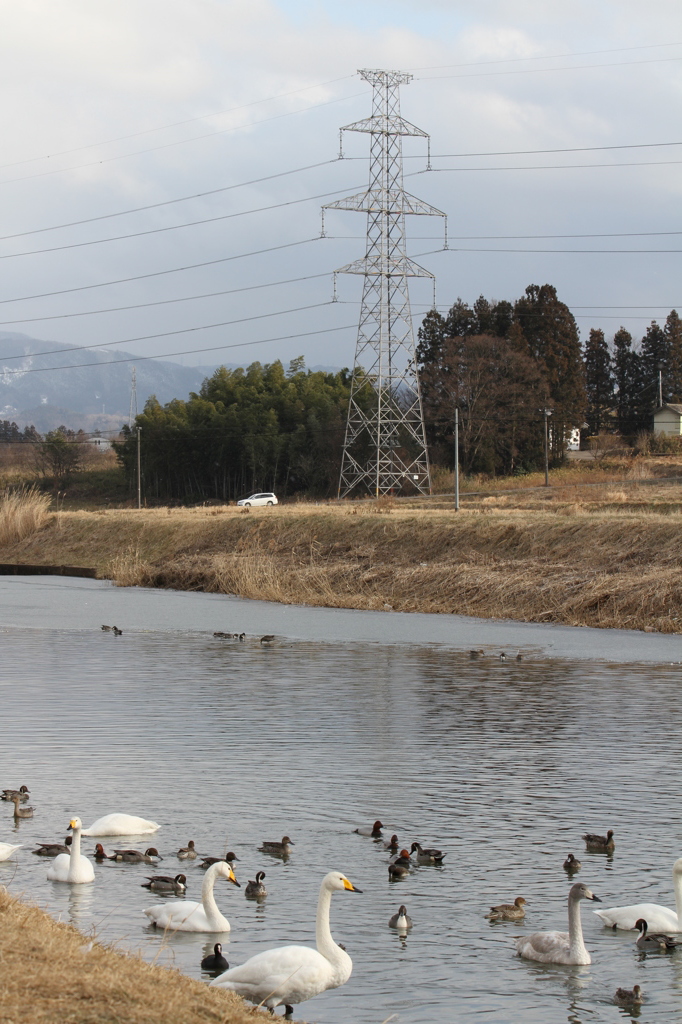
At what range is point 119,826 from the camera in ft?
35.2

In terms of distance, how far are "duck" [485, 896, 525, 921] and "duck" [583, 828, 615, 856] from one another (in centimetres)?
173

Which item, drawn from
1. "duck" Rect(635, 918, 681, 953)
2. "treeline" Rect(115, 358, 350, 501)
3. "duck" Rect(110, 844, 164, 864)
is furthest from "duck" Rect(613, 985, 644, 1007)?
"treeline" Rect(115, 358, 350, 501)

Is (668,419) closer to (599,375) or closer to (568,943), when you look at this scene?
(599,375)

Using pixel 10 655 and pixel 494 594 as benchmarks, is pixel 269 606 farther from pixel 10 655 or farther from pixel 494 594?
pixel 10 655

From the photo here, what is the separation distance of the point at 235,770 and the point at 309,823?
2.52m

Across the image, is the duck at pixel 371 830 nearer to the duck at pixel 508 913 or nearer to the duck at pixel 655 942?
the duck at pixel 508 913

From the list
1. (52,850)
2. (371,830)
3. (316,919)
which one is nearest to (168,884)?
(52,850)

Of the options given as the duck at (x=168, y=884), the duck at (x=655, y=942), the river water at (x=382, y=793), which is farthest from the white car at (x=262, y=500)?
the duck at (x=655, y=942)

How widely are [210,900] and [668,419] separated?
301 feet

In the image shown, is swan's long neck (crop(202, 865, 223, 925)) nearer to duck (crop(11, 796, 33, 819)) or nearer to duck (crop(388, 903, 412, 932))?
duck (crop(388, 903, 412, 932))

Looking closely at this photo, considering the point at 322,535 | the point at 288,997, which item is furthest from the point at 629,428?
the point at 288,997

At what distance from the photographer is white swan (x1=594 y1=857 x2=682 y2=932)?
8570 millimetres

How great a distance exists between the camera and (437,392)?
275 ft

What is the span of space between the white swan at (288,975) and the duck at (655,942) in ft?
7.52
